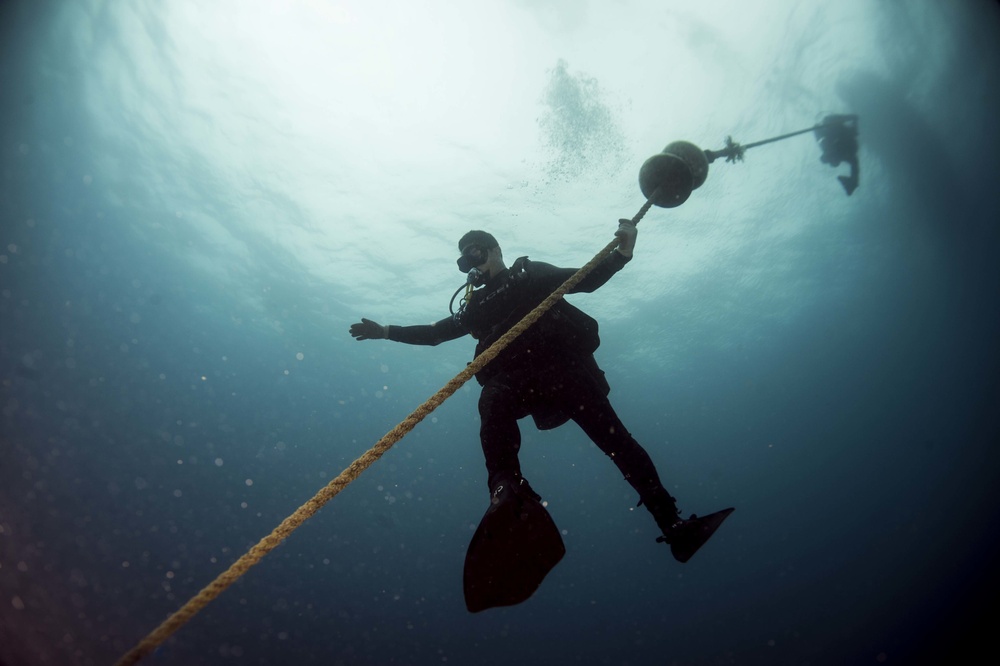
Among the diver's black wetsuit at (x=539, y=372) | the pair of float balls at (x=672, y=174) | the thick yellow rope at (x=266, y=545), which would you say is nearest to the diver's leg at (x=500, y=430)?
the diver's black wetsuit at (x=539, y=372)

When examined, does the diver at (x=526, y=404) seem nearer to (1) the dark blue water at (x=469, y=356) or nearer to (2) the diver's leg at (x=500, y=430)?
(2) the diver's leg at (x=500, y=430)

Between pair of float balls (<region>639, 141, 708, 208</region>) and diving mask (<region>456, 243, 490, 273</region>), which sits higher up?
diving mask (<region>456, 243, 490, 273</region>)

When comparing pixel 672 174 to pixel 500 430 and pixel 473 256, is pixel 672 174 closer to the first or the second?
pixel 473 256

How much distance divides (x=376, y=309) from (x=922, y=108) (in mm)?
27171

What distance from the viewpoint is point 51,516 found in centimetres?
3994

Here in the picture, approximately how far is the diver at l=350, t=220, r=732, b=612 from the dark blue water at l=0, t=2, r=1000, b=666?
13510 millimetres

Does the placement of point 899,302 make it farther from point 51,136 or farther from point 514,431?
point 51,136

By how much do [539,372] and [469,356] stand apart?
3140 centimetres

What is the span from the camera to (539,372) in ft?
12.2

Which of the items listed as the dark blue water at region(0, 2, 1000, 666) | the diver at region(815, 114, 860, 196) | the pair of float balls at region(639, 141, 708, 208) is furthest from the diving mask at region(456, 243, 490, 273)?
the diver at region(815, 114, 860, 196)

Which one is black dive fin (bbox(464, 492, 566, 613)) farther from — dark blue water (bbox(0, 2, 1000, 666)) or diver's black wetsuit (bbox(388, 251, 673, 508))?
dark blue water (bbox(0, 2, 1000, 666))

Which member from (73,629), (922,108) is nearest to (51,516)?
(73,629)

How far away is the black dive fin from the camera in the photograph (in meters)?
2.41

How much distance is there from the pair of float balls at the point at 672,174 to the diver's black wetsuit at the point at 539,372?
3.20 ft
